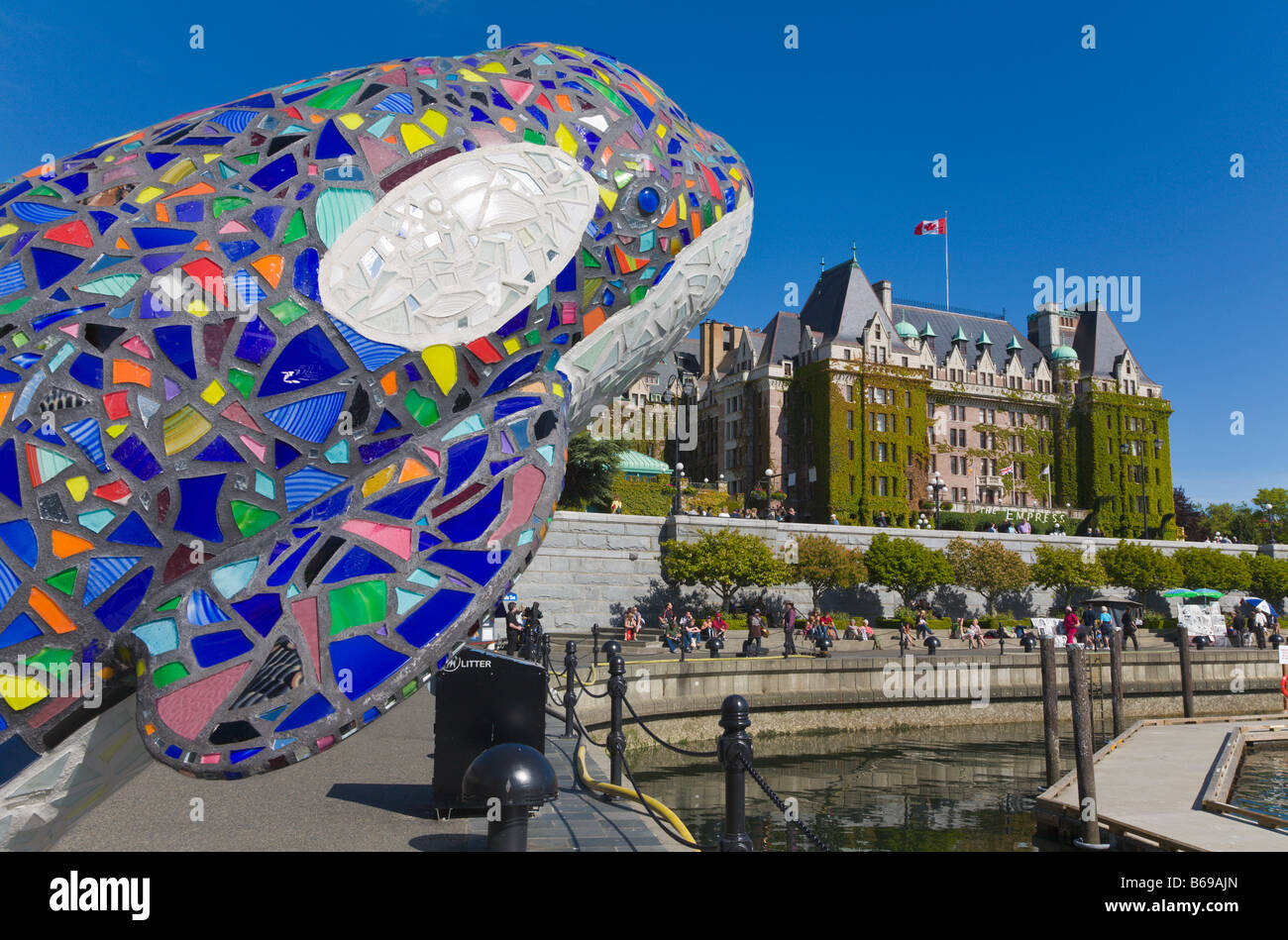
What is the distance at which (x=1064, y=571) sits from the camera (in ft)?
153

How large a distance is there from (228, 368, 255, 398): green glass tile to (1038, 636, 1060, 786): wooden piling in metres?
17.2

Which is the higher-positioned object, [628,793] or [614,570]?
[614,570]

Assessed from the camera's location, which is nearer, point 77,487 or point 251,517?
point 77,487

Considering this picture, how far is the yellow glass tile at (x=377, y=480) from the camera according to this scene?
3789 millimetres

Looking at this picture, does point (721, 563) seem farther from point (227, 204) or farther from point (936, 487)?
point (227, 204)

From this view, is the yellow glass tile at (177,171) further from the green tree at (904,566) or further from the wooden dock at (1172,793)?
the green tree at (904,566)

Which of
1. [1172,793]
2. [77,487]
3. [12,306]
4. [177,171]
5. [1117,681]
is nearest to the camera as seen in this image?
[77,487]

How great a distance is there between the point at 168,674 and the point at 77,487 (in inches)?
33.0

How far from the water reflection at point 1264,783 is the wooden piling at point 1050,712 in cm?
287

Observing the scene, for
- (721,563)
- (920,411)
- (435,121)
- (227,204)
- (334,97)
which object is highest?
(920,411)

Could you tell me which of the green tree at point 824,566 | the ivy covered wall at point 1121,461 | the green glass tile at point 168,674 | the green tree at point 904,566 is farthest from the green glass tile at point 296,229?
the ivy covered wall at point 1121,461

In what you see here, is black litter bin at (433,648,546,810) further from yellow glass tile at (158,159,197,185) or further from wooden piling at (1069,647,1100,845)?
wooden piling at (1069,647,1100,845)

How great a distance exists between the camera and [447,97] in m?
4.55

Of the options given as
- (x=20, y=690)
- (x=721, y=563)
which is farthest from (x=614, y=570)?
(x=20, y=690)
